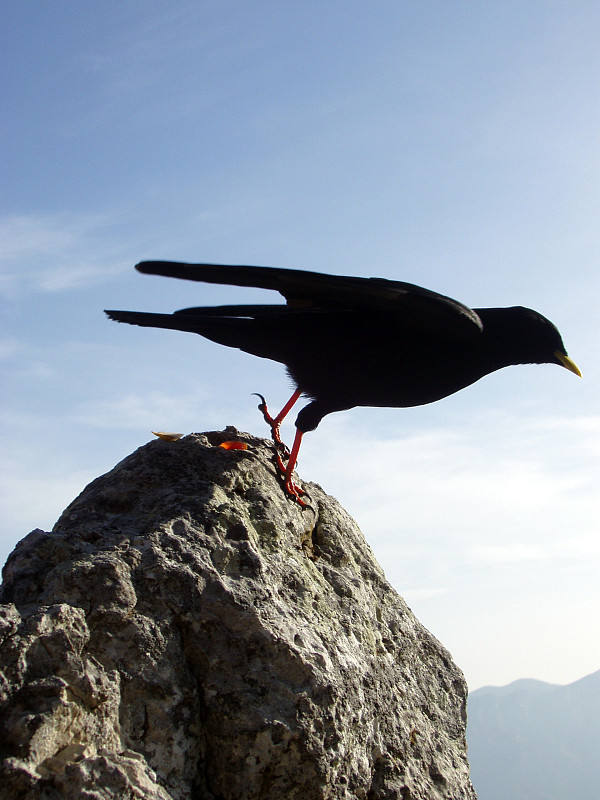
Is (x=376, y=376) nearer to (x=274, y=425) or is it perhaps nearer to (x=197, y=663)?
(x=274, y=425)

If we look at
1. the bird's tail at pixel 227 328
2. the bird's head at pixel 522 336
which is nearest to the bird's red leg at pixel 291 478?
the bird's tail at pixel 227 328

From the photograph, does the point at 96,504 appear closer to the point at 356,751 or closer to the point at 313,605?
the point at 313,605

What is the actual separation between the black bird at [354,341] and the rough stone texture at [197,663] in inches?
50.6

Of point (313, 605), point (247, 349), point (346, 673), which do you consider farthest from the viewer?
point (247, 349)

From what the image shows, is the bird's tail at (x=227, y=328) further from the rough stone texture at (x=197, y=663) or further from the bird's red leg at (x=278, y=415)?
the rough stone texture at (x=197, y=663)

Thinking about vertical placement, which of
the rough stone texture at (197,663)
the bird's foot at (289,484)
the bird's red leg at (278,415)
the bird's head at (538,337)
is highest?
the bird's head at (538,337)

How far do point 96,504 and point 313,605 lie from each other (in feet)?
3.68

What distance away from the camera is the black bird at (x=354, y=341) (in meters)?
4.86

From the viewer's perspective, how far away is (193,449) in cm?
398

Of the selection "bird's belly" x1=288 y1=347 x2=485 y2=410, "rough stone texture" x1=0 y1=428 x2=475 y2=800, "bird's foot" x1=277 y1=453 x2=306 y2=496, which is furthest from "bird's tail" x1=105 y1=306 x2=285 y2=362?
"rough stone texture" x1=0 y1=428 x2=475 y2=800

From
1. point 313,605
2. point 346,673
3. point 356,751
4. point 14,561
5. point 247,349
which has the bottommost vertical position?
point 356,751

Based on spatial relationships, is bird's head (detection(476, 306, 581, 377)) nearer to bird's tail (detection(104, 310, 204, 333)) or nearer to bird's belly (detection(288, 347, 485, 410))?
bird's belly (detection(288, 347, 485, 410))

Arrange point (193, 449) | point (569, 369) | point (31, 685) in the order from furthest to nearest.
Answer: point (569, 369) → point (193, 449) → point (31, 685)

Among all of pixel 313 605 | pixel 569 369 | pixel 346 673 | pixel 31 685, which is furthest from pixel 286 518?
pixel 569 369
